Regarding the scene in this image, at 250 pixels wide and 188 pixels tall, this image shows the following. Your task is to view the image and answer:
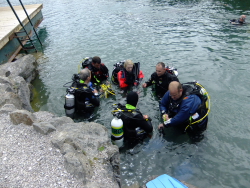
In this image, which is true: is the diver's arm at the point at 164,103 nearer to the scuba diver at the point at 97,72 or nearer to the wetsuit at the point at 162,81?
the wetsuit at the point at 162,81

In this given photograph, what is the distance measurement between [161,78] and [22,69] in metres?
5.98

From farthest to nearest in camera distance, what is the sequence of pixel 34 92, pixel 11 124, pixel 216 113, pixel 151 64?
1. pixel 151 64
2. pixel 34 92
3. pixel 216 113
4. pixel 11 124

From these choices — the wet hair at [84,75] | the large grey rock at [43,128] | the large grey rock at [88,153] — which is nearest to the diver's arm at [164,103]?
the large grey rock at [88,153]

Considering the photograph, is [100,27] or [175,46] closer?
[175,46]

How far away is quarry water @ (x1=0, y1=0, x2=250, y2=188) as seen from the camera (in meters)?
4.74

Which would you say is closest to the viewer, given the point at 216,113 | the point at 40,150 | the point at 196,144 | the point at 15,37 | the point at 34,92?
the point at 40,150

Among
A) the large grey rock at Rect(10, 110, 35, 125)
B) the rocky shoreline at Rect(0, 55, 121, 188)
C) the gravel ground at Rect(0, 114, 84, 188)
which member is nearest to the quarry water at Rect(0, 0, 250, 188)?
the rocky shoreline at Rect(0, 55, 121, 188)

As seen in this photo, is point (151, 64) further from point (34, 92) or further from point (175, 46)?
point (34, 92)

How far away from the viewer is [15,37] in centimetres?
1118

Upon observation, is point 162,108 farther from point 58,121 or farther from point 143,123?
point 58,121

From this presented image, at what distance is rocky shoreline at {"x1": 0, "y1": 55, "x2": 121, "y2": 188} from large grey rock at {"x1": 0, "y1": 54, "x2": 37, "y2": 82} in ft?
12.3

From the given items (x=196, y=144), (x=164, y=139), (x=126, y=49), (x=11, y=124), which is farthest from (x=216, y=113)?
(x=126, y=49)

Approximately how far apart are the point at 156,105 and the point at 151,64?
333cm

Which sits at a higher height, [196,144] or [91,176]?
[91,176]
